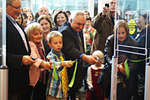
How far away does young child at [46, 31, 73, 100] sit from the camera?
2.88 metres

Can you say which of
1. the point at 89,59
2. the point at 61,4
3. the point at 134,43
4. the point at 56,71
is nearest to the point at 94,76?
the point at 89,59

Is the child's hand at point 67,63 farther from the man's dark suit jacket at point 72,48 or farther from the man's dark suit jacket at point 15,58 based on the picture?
the man's dark suit jacket at point 15,58

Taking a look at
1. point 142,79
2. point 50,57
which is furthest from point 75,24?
point 142,79

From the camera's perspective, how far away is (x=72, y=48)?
2959 millimetres

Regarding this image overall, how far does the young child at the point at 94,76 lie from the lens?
3041mm

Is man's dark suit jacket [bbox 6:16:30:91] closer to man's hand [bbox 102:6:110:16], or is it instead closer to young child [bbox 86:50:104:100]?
young child [bbox 86:50:104:100]

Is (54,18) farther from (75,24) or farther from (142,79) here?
(142,79)

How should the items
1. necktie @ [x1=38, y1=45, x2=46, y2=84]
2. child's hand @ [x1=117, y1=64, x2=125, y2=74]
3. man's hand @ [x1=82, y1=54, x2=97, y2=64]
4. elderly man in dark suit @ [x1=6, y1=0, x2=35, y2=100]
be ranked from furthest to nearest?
child's hand @ [x1=117, y1=64, x2=125, y2=74] → man's hand @ [x1=82, y1=54, x2=97, y2=64] → necktie @ [x1=38, y1=45, x2=46, y2=84] → elderly man in dark suit @ [x1=6, y1=0, x2=35, y2=100]

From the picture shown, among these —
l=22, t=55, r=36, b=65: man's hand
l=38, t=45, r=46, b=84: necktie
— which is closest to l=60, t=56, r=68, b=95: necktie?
l=38, t=45, r=46, b=84: necktie

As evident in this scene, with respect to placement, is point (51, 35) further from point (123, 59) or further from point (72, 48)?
point (123, 59)

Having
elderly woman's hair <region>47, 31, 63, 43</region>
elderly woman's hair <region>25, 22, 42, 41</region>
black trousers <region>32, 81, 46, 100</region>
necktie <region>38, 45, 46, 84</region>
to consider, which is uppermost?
elderly woman's hair <region>25, 22, 42, 41</region>

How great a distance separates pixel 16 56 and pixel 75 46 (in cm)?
59

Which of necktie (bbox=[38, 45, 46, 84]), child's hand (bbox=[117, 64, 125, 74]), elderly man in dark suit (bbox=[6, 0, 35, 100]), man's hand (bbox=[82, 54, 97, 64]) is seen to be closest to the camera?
elderly man in dark suit (bbox=[6, 0, 35, 100])

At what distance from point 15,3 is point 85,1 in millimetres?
672
